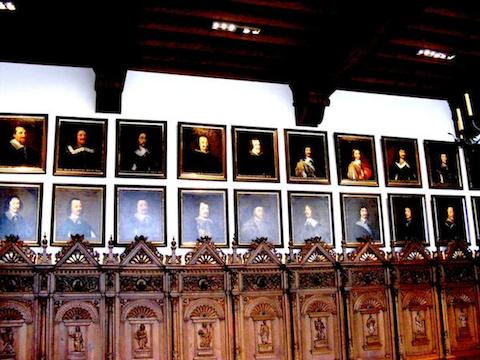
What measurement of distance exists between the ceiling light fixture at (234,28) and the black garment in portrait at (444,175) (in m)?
4.83

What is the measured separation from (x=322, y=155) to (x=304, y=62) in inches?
69.5

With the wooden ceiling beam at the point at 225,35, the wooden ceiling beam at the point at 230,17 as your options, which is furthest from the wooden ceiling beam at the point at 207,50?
the wooden ceiling beam at the point at 230,17

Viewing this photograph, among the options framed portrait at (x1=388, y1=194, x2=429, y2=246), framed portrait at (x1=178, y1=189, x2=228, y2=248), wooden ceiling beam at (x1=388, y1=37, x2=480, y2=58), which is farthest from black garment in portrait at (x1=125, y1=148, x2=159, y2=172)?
framed portrait at (x1=388, y1=194, x2=429, y2=246)

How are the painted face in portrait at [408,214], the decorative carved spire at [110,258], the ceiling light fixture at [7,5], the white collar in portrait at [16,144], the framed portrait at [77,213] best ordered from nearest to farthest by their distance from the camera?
the ceiling light fixture at [7,5], the decorative carved spire at [110,258], the framed portrait at [77,213], the white collar in portrait at [16,144], the painted face in portrait at [408,214]

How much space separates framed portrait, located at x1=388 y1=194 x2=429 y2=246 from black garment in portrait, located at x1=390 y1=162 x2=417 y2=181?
1.17ft

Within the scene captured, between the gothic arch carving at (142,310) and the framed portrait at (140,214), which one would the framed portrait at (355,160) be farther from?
the gothic arch carving at (142,310)

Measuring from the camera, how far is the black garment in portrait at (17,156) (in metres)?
8.73

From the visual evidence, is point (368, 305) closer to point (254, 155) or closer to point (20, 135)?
point (254, 155)

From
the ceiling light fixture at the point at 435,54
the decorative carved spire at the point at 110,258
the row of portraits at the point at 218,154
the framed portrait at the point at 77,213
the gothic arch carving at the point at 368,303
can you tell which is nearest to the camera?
the decorative carved spire at the point at 110,258

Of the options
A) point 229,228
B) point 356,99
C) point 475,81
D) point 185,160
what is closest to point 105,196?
point 185,160

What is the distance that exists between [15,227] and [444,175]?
7.95m

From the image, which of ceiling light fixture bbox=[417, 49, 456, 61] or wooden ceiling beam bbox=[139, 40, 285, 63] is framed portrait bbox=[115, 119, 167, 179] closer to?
wooden ceiling beam bbox=[139, 40, 285, 63]

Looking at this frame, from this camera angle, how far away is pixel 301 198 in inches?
391

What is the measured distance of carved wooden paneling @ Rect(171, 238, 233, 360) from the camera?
8.46 meters
